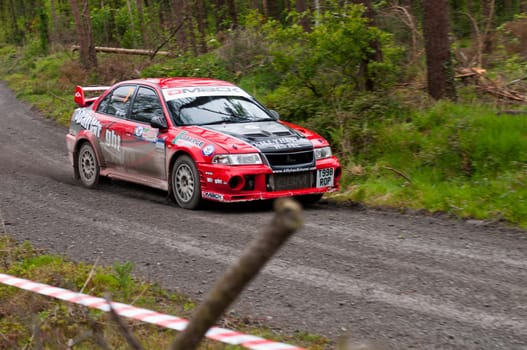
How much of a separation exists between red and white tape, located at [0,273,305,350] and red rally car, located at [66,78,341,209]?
4150 mm

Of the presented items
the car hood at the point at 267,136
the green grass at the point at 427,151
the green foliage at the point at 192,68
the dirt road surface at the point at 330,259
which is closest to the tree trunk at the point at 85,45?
the green foliage at the point at 192,68

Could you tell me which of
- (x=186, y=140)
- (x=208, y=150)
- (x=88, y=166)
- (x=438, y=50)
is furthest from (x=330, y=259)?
(x=438, y=50)

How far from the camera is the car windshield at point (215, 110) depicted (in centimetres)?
1064

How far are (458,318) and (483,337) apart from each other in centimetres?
40

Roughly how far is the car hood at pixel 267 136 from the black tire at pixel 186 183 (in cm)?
64

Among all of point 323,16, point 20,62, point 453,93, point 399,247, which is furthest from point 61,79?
point 399,247

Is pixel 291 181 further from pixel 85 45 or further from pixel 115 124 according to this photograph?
pixel 85 45

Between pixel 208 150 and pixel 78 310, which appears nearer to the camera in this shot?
pixel 78 310

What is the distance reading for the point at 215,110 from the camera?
1089 centimetres

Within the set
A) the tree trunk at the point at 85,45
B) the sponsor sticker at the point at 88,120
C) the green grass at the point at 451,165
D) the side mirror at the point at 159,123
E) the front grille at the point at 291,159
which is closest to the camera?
Result: the green grass at the point at 451,165

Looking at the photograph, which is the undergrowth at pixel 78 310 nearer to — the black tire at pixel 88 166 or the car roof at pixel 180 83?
the car roof at pixel 180 83

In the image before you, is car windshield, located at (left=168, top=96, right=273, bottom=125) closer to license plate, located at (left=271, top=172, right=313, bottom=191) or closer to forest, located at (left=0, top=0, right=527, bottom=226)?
license plate, located at (left=271, top=172, right=313, bottom=191)

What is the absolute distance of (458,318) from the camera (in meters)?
5.52

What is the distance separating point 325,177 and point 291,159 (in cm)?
61
